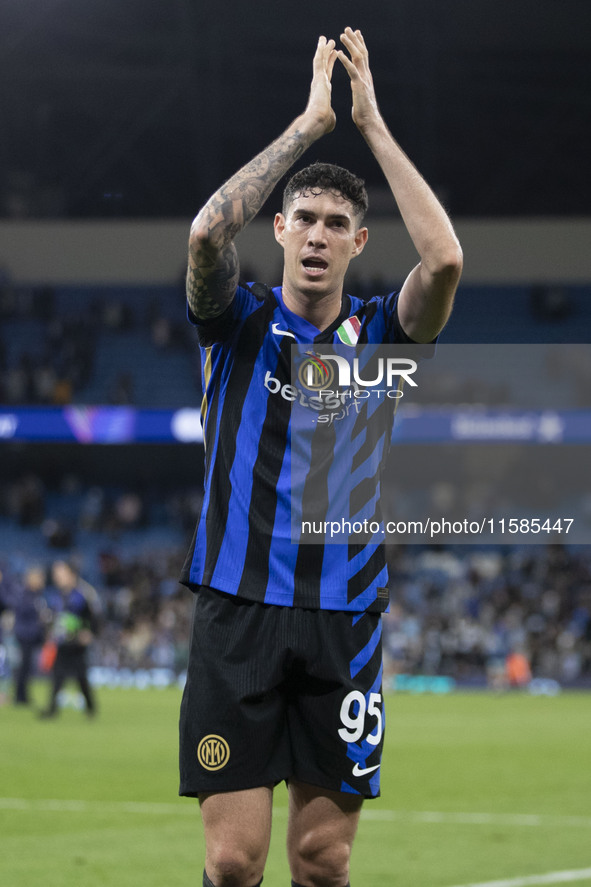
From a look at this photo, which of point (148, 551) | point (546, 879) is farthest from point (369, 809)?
point (148, 551)

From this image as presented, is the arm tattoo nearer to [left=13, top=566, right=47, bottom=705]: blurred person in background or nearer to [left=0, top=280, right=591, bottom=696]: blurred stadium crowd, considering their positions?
[left=13, top=566, right=47, bottom=705]: blurred person in background

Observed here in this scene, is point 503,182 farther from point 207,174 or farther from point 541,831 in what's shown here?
point 541,831

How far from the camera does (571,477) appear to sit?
1144 inches

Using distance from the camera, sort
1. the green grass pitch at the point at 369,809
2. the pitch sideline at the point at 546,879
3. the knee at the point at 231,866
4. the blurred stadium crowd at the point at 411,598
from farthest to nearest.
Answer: the blurred stadium crowd at the point at 411,598, the green grass pitch at the point at 369,809, the pitch sideline at the point at 546,879, the knee at the point at 231,866

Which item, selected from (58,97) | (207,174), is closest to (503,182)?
(207,174)

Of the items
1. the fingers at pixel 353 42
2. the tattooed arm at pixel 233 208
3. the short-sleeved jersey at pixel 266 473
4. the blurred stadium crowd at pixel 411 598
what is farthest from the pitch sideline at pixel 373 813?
the blurred stadium crowd at pixel 411 598

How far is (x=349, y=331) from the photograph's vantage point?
3789 mm

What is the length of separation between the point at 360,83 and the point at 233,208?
566mm

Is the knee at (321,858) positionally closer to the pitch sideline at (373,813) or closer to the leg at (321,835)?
the leg at (321,835)

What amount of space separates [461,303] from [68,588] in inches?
684

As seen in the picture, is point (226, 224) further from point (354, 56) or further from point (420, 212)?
point (354, 56)

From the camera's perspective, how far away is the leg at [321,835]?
356 centimetres

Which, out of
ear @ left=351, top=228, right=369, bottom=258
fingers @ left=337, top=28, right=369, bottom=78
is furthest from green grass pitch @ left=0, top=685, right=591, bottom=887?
fingers @ left=337, top=28, right=369, bottom=78

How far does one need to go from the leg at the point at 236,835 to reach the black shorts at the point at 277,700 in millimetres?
39
